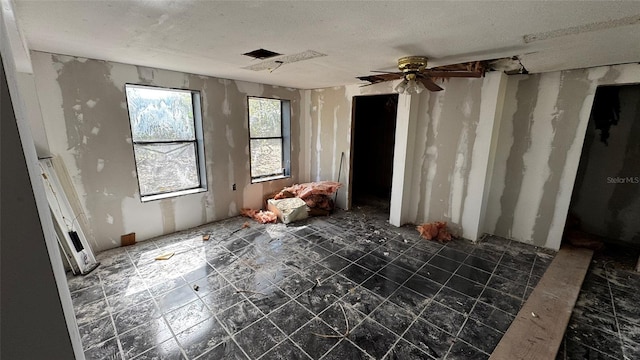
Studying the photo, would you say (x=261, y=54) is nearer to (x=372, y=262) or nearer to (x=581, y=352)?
(x=372, y=262)

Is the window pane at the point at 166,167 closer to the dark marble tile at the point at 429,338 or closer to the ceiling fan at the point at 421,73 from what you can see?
the ceiling fan at the point at 421,73

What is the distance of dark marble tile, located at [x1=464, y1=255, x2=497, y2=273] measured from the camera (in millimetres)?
3107

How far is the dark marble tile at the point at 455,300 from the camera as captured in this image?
8.02 feet

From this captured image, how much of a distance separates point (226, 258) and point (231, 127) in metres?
2.20

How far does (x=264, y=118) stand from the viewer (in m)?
4.95

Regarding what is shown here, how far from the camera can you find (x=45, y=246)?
0.52 metres

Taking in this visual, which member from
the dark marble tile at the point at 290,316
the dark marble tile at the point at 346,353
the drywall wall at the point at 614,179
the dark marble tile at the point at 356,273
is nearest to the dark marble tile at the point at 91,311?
the dark marble tile at the point at 290,316

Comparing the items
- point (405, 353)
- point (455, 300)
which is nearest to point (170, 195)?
point (405, 353)

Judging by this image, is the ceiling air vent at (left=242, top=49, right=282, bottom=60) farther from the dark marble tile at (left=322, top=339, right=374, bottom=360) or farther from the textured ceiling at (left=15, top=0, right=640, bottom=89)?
the dark marble tile at (left=322, top=339, right=374, bottom=360)

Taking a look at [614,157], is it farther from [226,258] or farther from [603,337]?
[226,258]

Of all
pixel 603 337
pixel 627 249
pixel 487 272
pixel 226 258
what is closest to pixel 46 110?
pixel 226 258

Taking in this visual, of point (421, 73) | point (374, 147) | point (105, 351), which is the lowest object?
point (105, 351)

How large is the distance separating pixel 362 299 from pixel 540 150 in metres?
3.21

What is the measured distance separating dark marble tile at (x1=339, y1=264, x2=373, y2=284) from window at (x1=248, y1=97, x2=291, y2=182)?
2.69m
